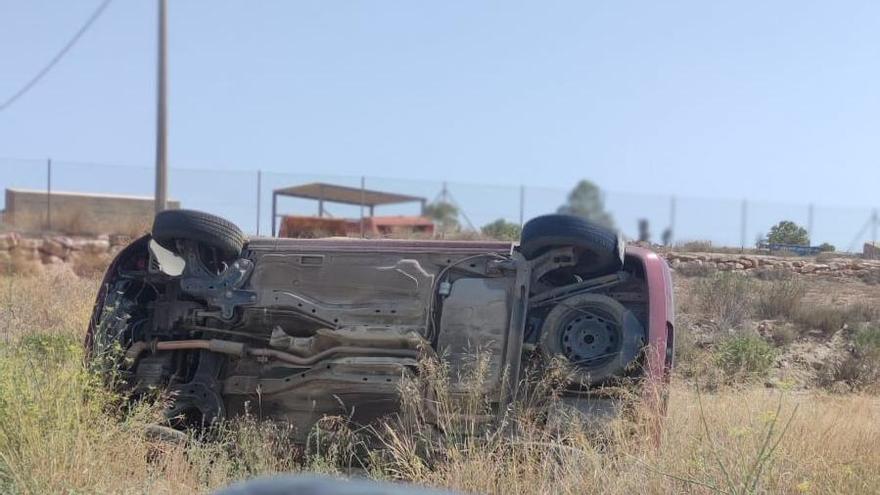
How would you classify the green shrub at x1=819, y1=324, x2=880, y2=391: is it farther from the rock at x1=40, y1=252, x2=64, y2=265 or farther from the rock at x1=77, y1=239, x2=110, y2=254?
the rock at x1=40, y1=252, x2=64, y2=265

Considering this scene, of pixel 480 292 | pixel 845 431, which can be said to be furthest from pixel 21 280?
pixel 845 431

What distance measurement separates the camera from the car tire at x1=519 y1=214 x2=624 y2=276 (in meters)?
5.29

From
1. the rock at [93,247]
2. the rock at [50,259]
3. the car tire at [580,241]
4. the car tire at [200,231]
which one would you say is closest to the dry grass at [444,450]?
the car tire at [580,241]

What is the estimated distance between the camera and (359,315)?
217 inches

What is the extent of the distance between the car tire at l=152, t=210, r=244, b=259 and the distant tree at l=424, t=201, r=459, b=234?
15755mm

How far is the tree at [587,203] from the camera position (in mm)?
6473

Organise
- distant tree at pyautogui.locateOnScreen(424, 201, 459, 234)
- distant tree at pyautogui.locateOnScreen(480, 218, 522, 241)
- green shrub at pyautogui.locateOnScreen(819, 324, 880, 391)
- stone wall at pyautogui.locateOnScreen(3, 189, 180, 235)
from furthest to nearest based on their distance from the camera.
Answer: distant tree at pyautogui.locateOnScreen(424, 201, 459, 234)
stone wall at pyautogui.locateOnScreen(3, 189, 180, 235)
distant tree at pyautogui.locateOnScreen(480, 218, 522, 241)
green shrub at pyautogui.locateOnScreen(819, 324, 880, 391)

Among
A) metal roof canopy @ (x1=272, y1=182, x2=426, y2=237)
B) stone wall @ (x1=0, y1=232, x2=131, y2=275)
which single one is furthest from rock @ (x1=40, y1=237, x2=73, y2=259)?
metal roof canopy @ (x1=272, y1=182, x2=426, y2=237)

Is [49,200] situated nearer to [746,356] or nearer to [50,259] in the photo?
[50,259]

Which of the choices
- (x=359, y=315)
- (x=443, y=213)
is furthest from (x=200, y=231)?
(x=443, y=213)

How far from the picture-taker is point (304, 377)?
18.1 ft

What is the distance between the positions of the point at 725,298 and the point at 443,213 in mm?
10952

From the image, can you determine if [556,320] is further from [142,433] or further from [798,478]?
[142,433]

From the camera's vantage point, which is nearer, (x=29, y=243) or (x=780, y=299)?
(x=780, y=299)
